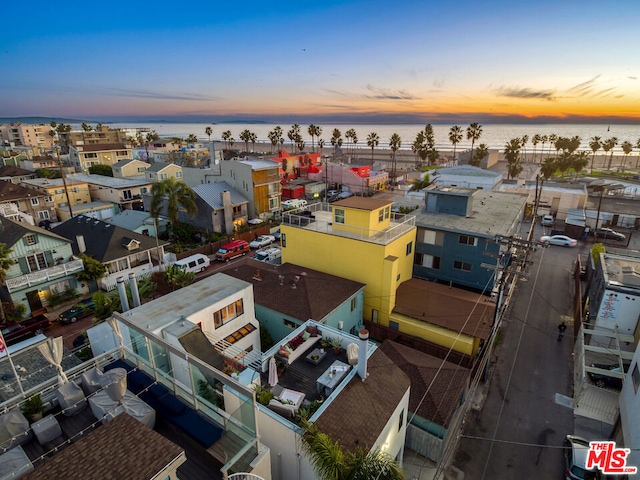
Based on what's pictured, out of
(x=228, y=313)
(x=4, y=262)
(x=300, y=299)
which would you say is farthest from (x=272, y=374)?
(x=4, y=262)

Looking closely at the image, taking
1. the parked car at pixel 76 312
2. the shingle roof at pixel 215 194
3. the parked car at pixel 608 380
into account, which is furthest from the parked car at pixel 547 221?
the parked car at pixel 76 312

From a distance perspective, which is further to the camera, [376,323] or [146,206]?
[146,206]

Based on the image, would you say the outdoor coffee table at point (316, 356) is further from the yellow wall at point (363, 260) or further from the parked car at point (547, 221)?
the parked car at point (547, 221)

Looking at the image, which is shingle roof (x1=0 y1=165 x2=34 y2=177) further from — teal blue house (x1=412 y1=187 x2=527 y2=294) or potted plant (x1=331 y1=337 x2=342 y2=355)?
potted plant (x1=331 y1=337 x2=342 y2=355)

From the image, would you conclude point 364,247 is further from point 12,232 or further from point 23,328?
point 12,232

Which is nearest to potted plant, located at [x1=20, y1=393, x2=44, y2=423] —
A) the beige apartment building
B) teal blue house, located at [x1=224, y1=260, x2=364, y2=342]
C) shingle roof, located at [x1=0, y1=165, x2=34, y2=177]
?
teal blue house, located at [x1=224, y1=260, x2=364, y2=342]

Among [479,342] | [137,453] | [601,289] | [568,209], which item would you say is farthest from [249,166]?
[568,209]

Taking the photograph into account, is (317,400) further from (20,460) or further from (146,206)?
(146,206)
